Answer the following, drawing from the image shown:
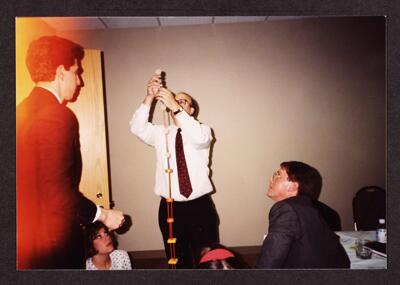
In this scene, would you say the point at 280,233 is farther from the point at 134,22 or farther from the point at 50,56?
the point at 50,56

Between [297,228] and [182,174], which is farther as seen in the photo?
[182,174]

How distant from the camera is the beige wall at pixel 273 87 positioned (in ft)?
7.57

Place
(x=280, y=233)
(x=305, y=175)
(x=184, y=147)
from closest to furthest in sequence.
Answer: (x=280, y=233) < (x=305, y=175) < (x=184, y=147)

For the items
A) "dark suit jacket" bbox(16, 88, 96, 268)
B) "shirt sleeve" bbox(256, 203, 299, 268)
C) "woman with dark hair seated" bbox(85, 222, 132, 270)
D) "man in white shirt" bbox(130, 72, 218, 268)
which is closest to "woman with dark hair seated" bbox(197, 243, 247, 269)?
"man in white shirt" bbox(130, 72, 218, 268)

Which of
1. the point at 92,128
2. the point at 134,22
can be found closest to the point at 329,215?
the point at 92,128

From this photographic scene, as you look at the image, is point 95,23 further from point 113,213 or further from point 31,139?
point 113,213

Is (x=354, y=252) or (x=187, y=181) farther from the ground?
(x=187, y=181)

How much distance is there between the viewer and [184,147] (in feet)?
7.88

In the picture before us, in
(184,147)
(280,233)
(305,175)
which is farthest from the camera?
(184,147)

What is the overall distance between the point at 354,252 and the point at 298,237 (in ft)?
1.03

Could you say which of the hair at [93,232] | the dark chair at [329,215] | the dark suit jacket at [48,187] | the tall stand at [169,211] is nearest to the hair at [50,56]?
the dark suit jacket at [48,187]

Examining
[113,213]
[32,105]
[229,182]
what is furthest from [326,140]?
[32,105]

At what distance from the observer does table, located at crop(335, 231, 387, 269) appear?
2.04 meters

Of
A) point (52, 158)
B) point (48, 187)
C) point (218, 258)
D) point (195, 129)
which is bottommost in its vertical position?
point (218, 258)
